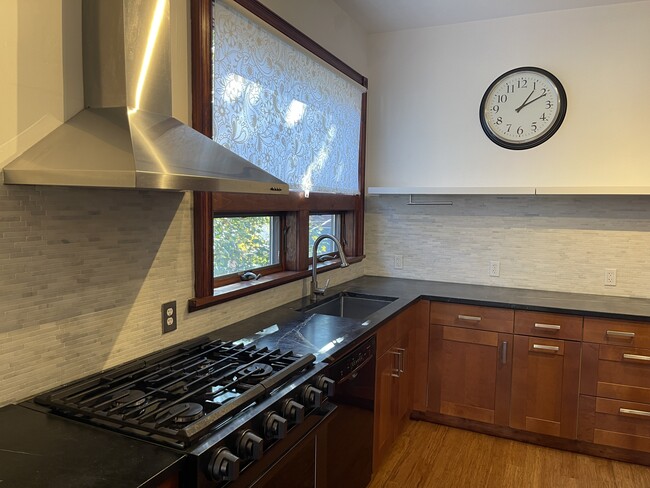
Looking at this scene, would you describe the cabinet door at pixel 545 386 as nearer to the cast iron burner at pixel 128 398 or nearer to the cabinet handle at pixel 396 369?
the cabinet handle at pixel 396 369

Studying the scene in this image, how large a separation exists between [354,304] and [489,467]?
1.19 m

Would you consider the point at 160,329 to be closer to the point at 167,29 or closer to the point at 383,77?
the point at 167,29

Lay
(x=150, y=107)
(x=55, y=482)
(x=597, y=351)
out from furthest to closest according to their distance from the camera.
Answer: (x=597, y=351)
(x=150, y=107)
(x=55, y=482)

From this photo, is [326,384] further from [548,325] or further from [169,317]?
[548,325]

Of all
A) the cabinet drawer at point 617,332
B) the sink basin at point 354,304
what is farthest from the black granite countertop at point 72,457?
the cabinet drawer at point 617,332

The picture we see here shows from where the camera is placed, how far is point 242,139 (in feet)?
7.47

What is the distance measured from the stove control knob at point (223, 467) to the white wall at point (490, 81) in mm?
2747

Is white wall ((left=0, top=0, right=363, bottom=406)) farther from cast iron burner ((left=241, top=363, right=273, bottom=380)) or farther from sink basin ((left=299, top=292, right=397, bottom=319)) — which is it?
sink basin ((left=299, top=292, right=397, bottom=319))

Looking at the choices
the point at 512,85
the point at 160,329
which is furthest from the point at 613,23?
the point at 160,329

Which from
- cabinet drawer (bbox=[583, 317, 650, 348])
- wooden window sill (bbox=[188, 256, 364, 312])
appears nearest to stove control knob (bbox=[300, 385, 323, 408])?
wooden window sill (bbox=[188, 256, 364, 312])

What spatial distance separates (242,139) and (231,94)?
A: 0.68ft

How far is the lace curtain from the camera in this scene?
2.15m

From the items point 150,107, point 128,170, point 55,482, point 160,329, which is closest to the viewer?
point 55,482

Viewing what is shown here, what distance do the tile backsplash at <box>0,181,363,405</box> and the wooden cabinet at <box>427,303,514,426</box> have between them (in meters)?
1.67
